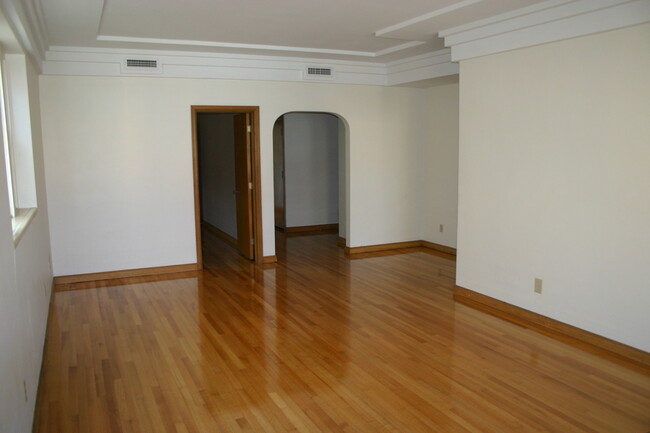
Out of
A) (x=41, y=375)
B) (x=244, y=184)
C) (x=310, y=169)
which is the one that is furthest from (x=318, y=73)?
(x=41, y=375)

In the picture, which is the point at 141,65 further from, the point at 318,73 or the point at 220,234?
the point at 220,234

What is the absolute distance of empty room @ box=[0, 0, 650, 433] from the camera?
Result: 328cm

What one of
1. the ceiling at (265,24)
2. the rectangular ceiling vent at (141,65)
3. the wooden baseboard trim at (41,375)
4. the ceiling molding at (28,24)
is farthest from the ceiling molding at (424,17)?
the wooden baseboard trim at (41,375)

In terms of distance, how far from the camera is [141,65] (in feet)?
20.0

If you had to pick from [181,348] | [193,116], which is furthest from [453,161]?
[181,348]

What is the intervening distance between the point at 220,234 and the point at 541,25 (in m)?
6.25

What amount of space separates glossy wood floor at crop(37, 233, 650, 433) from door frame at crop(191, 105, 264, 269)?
1181 mm

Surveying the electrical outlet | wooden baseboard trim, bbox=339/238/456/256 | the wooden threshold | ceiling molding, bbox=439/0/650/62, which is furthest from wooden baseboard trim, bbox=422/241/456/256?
ceiling molding, bbox=439/0/650/62

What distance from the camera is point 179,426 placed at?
2982 mm

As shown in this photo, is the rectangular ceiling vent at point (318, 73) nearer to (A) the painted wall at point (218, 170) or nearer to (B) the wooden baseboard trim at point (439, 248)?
(A) the painted wall at point (218, 170)

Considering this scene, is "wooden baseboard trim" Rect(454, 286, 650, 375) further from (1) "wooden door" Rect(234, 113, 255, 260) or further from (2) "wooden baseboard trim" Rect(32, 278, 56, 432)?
(2) "wooden baseboard trim" Rect(32, 278, 56, 432)

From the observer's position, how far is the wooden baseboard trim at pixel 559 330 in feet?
12.5

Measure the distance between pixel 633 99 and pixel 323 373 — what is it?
2944mm

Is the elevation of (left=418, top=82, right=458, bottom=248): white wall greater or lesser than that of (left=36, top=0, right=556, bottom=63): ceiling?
lesser
